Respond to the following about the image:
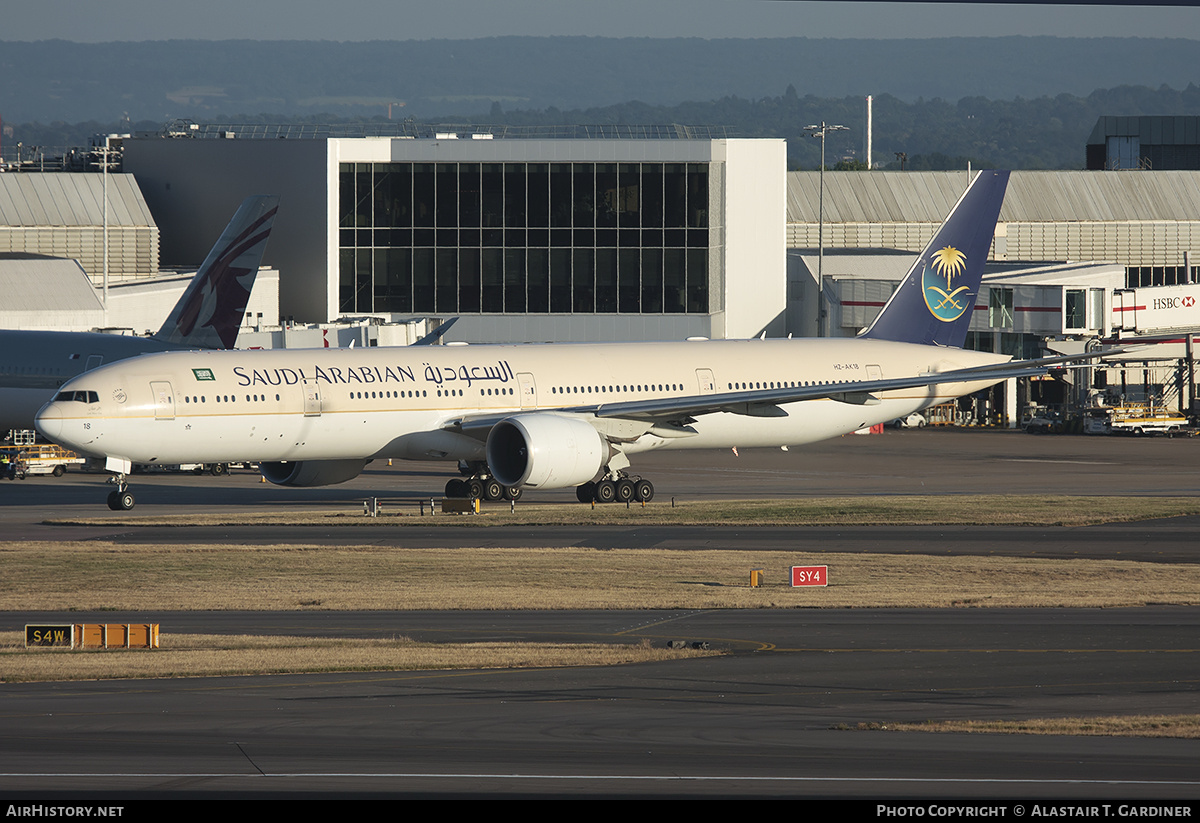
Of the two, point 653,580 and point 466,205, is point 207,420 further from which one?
point 466,205

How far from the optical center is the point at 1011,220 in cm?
11200

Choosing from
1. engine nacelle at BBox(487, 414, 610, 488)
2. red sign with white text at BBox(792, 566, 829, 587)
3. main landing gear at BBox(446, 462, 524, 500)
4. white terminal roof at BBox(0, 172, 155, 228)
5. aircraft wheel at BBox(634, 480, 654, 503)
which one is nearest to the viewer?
red sign with white text at BBox(792, 566, 829, 587)

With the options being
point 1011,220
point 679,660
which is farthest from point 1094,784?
point 1011,220

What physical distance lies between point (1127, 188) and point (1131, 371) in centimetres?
3607

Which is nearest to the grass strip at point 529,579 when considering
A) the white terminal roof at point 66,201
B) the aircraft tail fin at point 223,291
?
the aircraft tail fin at point 223,291

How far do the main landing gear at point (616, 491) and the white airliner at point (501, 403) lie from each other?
6cm

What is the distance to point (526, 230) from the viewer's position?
90812mm

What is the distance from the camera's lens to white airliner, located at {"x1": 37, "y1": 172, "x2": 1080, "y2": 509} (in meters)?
43.6

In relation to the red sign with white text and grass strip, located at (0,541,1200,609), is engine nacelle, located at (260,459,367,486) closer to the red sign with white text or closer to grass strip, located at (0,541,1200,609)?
grass strip, located at (0,541,1200,609)

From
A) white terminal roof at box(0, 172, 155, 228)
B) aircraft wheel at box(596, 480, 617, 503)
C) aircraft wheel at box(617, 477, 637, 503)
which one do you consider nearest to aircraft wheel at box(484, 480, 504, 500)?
aircraft wheel at box(596, 480, 617, 503)

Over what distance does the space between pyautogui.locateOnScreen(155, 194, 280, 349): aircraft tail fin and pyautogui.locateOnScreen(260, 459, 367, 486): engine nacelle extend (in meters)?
13.2

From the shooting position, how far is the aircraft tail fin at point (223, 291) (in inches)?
2350

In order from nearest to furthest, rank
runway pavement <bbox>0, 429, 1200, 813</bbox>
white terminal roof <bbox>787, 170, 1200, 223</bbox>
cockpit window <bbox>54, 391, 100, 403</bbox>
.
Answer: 1. runway pavement <bbox>0, 429, 1200, 813</bbox>
2. cockpit window <bbox>54, 391, 100, 403</bbox>
3. white terminal roof <bbox>787, 170, 1200, 223</bbox>

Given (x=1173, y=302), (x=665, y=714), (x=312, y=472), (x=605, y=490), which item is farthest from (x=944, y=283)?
(x=665, y=714)
